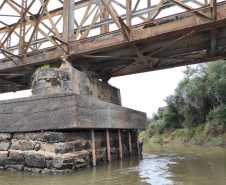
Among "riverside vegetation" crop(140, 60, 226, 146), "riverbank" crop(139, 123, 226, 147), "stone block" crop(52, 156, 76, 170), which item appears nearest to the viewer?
"stone block" crop(52, 156, 76, 170)

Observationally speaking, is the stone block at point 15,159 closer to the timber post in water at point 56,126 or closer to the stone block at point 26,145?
the timber post in water at point 56,126

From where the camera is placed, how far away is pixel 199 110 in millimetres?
30031

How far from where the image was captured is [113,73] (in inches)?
444

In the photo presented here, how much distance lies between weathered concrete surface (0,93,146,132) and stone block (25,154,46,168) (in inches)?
31.9

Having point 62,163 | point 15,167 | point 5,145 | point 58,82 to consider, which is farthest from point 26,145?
point 58,82

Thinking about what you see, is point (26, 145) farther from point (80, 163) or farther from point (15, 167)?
point (80, 163)

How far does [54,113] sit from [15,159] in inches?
81.2

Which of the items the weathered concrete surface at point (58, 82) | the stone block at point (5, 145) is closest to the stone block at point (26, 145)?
the stone block at point (5, 145)

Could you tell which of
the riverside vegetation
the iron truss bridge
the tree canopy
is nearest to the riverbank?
the riverside vegetation

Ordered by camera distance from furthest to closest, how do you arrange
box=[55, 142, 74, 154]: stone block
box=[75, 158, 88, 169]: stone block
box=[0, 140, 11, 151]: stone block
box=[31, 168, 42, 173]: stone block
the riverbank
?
the riverbank
box=[0, 140, 11, 151]: stone block
box=[75, 158, 88, 169]: stone block
box=[31, 168, 42, 173]: stone block
box=[55, 142, 74, 154]: stone block

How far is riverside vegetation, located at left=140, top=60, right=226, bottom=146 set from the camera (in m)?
24.2

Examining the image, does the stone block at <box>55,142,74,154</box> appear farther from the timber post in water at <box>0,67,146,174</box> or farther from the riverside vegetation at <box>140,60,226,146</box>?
the riverside vegetation at <box>140,60,226,146</box>

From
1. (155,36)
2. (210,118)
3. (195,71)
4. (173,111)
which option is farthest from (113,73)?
(173,111)

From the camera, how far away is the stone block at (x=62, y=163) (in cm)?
633
